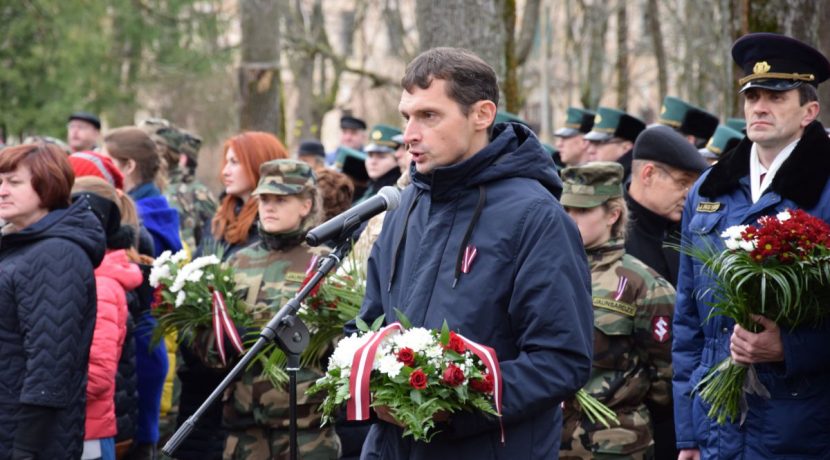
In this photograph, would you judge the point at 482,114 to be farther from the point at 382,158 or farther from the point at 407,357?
the point at 382,158

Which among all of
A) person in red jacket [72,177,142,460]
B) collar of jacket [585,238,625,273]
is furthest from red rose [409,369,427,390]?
person in red jacket [72,177,142,460]

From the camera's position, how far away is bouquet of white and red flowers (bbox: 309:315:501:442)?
3.92 m

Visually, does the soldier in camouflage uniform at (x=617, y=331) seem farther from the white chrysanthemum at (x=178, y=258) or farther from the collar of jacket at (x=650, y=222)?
the white chrysanthemum at (x=178, y=258)

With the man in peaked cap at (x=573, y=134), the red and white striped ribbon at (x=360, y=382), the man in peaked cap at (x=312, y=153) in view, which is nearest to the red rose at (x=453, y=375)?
the red and white striped ribbon at (x=360, y=382)

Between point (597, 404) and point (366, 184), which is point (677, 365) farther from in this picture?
point (366, 184)

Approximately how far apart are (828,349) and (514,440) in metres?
1.70

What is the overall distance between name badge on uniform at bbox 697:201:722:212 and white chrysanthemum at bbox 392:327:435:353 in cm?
219

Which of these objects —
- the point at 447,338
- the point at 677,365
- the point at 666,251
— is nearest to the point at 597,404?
the point at 677,365

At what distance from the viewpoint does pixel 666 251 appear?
7.46 m

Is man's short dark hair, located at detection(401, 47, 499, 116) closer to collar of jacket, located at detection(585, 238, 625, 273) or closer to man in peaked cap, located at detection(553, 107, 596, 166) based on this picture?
collar of jacket, located at detection(585, 238, 625, 273)

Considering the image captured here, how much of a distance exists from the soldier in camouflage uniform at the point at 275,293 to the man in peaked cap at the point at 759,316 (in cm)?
218

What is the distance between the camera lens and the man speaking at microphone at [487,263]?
4.12 m

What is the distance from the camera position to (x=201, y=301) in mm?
7035

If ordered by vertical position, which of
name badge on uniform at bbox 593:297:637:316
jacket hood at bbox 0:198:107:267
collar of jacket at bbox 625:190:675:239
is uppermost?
jacket hood at bbox 0:198:107:267
